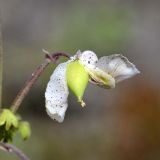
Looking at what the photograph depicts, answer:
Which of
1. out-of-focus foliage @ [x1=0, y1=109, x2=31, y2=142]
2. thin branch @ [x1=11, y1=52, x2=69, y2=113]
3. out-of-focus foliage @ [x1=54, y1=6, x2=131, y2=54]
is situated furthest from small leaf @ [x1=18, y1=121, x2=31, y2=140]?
out-of-focus foliage @ [x1=54, y1=6, x2=131, y2=54]

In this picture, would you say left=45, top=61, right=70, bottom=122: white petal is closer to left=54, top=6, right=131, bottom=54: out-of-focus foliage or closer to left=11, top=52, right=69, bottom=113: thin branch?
left=11, top=52, right=69, bottom=113: thin branch

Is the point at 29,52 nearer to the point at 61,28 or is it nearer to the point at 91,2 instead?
the point at 61,28

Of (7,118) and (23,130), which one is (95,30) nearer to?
(23,130)

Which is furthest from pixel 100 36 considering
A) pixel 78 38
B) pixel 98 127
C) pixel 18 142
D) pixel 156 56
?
pixel 18 142

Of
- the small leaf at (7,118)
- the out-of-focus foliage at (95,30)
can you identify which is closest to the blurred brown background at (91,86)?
the out-of-focus foliage at (95,30)

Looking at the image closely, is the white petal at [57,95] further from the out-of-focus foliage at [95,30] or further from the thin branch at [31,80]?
the out-of-focus foliage at [95,30]
